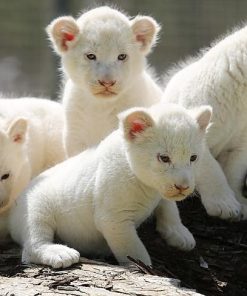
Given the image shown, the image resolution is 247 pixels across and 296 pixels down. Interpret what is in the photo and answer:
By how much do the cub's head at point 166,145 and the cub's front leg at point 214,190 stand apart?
2.51ft

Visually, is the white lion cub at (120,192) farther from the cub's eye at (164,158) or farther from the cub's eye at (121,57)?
the cub's eye at (121,57)

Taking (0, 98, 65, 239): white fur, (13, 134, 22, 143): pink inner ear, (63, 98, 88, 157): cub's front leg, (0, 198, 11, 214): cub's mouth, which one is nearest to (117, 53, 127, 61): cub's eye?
(63, 98, 88, 157): cub's front leg

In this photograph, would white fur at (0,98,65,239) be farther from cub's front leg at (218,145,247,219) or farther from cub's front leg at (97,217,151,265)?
cub's front leg at (218,145,247,219)

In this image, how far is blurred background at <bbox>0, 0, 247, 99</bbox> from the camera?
47.7 feet

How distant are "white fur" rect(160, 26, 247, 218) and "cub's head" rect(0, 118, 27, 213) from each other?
1246 mm

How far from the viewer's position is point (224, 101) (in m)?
8.76

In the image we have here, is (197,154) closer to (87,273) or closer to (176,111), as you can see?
(176,111)

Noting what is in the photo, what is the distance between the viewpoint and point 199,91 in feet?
28.9

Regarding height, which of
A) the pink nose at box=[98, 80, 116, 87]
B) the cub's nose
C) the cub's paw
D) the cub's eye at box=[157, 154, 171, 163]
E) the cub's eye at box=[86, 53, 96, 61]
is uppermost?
the cub's eye at box=[86, 53, 96, 61]

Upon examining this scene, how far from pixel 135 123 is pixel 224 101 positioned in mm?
1310

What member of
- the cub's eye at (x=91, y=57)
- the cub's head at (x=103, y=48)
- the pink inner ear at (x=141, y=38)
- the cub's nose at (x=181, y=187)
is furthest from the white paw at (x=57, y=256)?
the pink inner ear at (x=141, y=38)

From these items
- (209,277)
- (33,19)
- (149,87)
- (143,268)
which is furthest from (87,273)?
(33,19)

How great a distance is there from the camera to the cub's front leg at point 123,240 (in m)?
7.77

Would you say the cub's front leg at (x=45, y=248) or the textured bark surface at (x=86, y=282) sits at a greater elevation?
the cub's front leg at (x=45, y=248)
